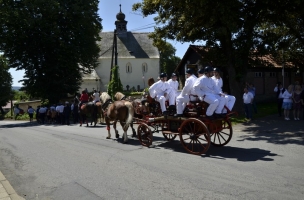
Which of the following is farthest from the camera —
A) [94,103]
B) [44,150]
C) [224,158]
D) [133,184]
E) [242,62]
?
[94,103]

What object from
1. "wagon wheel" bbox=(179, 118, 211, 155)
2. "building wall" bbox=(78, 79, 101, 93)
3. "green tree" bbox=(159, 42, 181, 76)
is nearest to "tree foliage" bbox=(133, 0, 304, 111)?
"wagon wheel" bbox=(179, 118, 211, 155)

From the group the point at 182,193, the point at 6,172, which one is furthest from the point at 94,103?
the point at 182,193

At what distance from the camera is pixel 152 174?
7.27m

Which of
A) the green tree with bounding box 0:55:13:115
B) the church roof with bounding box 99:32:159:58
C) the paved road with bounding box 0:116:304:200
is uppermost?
the church roof with bounding box 99:32:159:58

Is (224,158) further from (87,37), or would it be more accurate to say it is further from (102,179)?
(87,37)

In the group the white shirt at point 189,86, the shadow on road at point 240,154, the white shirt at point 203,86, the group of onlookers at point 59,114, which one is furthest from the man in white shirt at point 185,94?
the group of onlookers at point 59,114

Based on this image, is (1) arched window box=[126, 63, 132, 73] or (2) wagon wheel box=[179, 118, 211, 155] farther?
(1) arched window box=[126, 63, 132, 73]

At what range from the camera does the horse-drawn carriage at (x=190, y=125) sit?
878cm

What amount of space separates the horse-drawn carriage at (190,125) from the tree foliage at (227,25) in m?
6.15

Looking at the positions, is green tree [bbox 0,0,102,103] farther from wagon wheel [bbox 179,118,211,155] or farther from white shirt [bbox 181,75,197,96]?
wagon wheel [bbox 179,118,211,155]

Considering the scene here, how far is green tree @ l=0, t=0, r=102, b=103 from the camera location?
29.8 metres

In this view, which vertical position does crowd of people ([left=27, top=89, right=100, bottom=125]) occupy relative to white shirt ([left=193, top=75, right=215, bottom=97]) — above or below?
below

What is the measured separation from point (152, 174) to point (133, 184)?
2.50 feet

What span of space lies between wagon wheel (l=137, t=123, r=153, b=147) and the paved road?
0.29 meters
